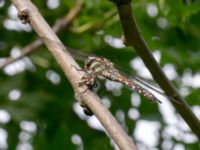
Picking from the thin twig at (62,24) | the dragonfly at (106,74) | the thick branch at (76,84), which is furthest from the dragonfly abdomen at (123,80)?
the thin twig at (62,24)

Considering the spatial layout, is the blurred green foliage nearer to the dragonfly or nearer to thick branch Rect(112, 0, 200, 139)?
the dragonfly

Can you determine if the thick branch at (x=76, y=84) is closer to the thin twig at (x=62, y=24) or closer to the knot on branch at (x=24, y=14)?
the knot on branch at (x=24, y=14)

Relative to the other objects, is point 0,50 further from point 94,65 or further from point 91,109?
point 91,109

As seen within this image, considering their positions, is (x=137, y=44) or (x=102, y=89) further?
(x=102, y=89)

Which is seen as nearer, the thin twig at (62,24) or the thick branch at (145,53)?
the thick branch at (145,53)

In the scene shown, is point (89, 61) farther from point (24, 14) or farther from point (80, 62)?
point (80, 62)

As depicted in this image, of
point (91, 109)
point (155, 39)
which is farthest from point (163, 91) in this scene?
point (155, 39)
